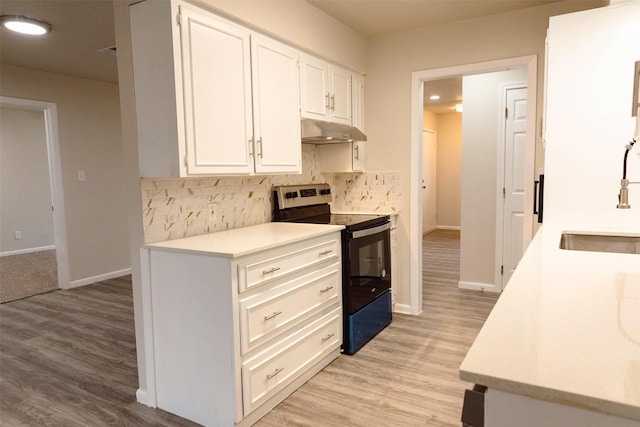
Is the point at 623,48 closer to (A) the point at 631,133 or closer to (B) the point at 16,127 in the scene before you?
(A) the point at 631,133

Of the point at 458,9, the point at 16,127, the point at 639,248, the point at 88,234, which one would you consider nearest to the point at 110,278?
the point at 88,234

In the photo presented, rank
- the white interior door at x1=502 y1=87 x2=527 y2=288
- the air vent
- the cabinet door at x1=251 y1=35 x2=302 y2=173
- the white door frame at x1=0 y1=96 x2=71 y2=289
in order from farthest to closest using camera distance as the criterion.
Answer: the white door frame at x1=0 y1=96 x2=71 y2=289, the white interior door at x1=502 y1=87 x2=527 y2=288, the air vent, the cabinet door at x1=251 y1=35 x2=302 y2=173

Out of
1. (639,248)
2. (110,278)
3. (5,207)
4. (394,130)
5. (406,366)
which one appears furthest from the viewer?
(5,207)

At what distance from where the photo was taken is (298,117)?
2881mm

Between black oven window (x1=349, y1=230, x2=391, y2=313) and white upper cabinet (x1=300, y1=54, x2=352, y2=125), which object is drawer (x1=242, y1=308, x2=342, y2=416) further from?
white upper cabinet (x1=300, y1=54, x2=352, y2=125)

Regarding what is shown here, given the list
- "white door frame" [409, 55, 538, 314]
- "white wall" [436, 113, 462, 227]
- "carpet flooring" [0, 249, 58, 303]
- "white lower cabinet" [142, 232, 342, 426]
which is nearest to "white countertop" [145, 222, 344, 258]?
"white lower cabinet" [142, 232, 342, 426]

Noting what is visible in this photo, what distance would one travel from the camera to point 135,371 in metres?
2.70

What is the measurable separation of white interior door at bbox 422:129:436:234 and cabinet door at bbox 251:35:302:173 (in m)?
5.79

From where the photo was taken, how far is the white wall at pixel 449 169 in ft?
28.2

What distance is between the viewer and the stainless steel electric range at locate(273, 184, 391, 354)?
2.86 meters

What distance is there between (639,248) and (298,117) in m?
2.10

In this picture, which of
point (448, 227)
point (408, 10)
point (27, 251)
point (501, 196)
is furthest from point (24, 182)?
point (448, 227)

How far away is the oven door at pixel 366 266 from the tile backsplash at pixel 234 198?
474 mm

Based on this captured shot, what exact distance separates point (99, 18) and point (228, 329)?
2.54 meters
